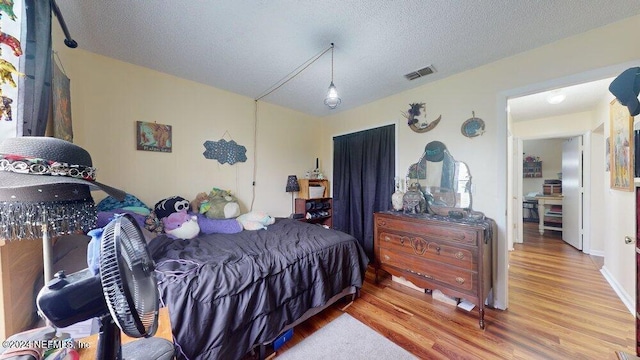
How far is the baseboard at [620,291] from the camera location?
196 centimetres

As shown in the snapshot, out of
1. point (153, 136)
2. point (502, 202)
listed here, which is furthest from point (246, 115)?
point (502, 202)

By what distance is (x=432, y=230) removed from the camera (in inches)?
81.4

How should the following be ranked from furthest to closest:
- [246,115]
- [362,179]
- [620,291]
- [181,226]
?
[362,179] < [246,115] < [620,291] < [181,226]

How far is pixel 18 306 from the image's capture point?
860 mm

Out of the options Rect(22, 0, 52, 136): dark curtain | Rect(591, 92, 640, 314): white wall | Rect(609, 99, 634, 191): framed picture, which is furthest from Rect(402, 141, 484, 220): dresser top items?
Rect(22, 0, 52, 136): dark curtain

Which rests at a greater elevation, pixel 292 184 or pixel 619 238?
pixel 292 184

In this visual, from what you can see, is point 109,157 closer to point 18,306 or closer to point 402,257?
point 18,306

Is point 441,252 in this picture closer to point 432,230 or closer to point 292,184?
point 432,230

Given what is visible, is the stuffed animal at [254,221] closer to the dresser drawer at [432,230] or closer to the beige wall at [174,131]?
the beige wall at [174,131]

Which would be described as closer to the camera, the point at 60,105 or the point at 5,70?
the point at 5,70

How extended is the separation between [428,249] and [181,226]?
240cm

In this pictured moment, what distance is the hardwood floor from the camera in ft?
5.21

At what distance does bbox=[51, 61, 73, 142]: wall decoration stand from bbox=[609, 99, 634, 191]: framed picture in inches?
180

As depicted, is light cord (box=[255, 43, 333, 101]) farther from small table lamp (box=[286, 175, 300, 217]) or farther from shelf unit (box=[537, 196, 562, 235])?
shelf unit (box=[537, 196, 562, 235])
